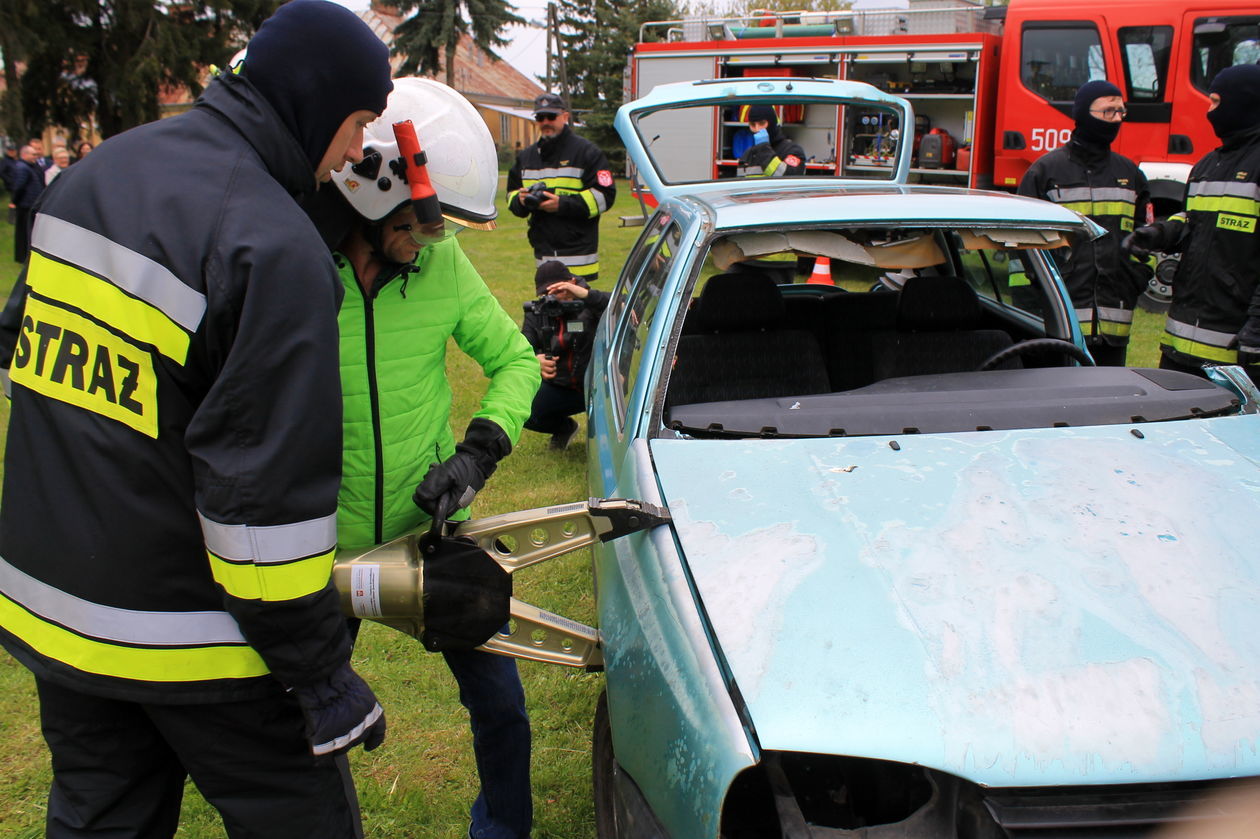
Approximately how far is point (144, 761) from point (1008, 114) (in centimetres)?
910

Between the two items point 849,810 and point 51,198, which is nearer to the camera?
point 51,198

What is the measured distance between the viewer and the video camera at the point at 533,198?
632 centimetres

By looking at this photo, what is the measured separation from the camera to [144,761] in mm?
1552

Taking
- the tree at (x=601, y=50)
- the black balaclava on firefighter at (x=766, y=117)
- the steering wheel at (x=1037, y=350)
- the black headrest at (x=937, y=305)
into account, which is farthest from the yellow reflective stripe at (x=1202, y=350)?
the tree at (x=601, y=50)

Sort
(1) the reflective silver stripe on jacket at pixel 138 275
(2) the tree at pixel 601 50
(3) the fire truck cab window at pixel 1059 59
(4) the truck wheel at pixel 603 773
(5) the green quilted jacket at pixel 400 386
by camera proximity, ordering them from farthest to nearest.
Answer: (2) the tree at pixel 601 50 < (3) the fire truck cab window at pixel 1059 59 < (4) the truck wheel at pixel 603 773 < (5) the green quilted jacket at pixel 400 386 < (1) the reflective silver stripe on jacket at pixel 138 275

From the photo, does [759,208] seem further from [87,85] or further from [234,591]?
[87,85]

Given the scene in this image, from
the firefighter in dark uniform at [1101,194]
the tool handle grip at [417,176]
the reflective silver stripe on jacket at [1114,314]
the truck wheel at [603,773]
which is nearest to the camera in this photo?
the tool handle grip at [417,176]

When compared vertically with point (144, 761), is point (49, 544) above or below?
above

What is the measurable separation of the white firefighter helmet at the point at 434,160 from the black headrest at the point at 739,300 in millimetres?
1203

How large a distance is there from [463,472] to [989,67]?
9.12 meters

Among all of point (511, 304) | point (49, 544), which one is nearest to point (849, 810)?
point (49, 544)

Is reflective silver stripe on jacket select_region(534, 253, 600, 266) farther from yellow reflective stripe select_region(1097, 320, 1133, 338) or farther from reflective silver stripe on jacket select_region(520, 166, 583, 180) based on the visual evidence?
yellow reflective stripe select_region(1097, 320, 1133, 338)

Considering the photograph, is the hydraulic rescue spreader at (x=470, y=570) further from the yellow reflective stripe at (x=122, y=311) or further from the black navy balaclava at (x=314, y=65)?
the black navy balaclava at (x=314, y=65)

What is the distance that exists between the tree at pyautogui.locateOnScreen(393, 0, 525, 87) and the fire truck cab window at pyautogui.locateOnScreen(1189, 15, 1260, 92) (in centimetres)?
3444
